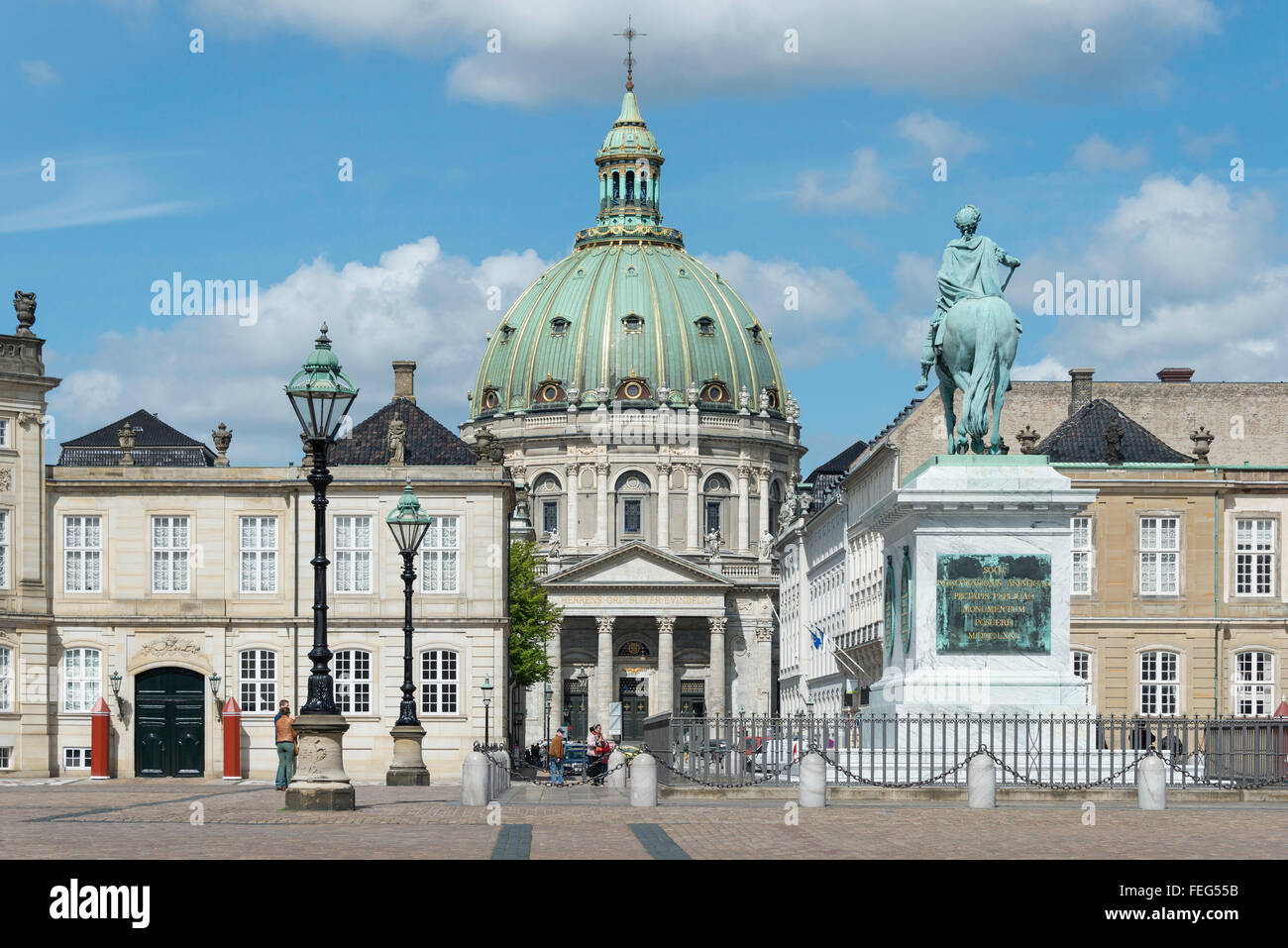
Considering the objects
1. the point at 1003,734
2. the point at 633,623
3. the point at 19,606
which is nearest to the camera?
the point at 1003,734

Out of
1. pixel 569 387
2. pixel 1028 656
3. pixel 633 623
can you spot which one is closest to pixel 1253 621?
pixel 1028 656

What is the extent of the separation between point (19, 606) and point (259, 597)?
667 cm

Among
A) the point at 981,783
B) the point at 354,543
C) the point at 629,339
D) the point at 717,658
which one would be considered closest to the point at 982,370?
the point at 981,783

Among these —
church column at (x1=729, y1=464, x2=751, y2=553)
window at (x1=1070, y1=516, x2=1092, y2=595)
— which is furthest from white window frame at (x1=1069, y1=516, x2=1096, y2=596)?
church column at (x1=729, y1=464, x2=751, y2=553)

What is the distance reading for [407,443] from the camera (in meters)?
67.7

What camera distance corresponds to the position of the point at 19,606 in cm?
6184

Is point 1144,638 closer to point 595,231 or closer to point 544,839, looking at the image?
point 544,839

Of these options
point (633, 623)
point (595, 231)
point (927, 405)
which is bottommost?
point (633, 623)

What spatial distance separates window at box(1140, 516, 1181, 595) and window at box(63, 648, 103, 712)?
102 feet

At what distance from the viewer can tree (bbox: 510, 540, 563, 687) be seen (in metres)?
81.2

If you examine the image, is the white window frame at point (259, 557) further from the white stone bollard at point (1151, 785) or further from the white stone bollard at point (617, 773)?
the white stone bollard at point (1151, 785)

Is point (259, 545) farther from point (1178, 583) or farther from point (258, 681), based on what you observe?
point (1178, 583)

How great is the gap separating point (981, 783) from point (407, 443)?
1598 inches

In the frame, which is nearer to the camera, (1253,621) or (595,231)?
(1253,621)
